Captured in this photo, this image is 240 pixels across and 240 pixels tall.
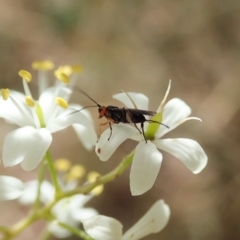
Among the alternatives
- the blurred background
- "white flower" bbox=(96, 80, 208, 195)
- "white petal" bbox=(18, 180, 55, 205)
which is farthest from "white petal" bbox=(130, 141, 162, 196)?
the blurred background

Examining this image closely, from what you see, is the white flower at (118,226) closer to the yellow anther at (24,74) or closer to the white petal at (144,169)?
the white petal at (144,169)

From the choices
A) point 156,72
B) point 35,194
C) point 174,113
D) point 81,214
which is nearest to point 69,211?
point 81,214

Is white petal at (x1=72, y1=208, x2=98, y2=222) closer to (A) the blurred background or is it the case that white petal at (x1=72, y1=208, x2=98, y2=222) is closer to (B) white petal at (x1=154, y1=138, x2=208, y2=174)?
(B) white petal at (x1=154, y1=138, x2=208, y2=174)

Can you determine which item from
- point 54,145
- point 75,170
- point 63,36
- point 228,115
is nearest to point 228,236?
point 228,115

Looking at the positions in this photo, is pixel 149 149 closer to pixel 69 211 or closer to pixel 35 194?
pixel 69 211

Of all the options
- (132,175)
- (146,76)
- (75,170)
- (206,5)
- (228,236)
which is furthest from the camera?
(206,5)

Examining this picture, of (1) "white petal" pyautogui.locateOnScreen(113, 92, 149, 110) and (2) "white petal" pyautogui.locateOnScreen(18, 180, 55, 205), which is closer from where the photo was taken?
(1) "white petal" pyautogui.locateOnScreen(113, 92, 149, 110)

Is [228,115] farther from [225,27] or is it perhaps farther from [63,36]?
[63,36]
